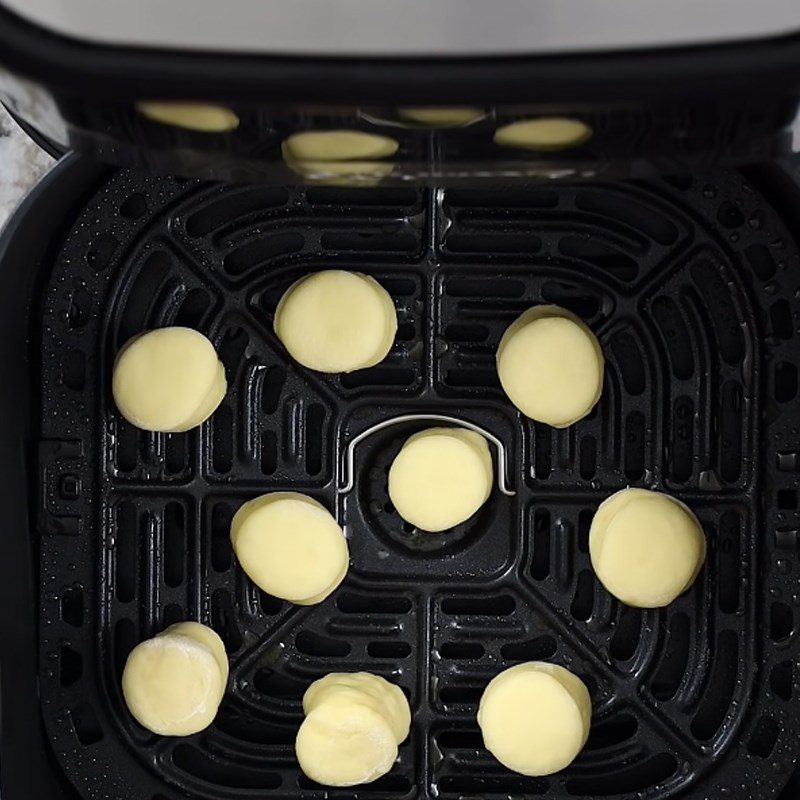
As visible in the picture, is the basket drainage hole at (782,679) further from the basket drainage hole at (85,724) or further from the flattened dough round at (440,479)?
the basket drainage hole at (85,724)

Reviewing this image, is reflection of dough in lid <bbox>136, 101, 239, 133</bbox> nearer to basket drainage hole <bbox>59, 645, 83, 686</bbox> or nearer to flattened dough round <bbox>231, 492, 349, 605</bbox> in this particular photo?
flattened dough round <bbox>231, 492, 349, 605</bbox>

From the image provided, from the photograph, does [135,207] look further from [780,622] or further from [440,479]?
[780,622]

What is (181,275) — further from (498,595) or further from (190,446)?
(498,595)

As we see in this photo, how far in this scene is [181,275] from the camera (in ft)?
2.82

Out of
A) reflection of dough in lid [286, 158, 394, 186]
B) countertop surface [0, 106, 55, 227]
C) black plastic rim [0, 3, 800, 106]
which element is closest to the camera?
black plastic rim [0, 3, 800, 106]

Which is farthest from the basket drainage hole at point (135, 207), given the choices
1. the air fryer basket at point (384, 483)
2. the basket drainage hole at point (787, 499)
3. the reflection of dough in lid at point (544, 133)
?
the basket drainage hole at point (787, 499)

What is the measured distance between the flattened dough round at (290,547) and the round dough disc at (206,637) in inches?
2.0

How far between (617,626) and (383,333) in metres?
0.27

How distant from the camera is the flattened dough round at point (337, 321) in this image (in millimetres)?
837

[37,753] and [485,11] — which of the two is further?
[37,753]

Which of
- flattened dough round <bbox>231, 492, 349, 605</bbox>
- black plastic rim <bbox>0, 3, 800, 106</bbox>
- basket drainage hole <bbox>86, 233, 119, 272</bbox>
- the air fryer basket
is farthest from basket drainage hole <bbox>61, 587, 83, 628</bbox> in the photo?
black plastic rim <bbox>0, 3, 800, 106</bbox>

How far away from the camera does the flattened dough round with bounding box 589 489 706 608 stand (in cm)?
84

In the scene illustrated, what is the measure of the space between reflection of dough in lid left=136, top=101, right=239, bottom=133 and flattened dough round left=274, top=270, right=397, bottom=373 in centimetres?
27

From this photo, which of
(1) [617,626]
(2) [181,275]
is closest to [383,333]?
(2) [181,275]
